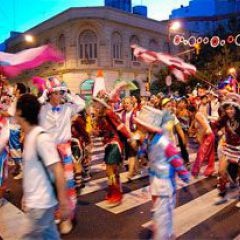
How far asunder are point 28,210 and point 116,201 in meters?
3.11

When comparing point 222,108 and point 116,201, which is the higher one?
point 222,108

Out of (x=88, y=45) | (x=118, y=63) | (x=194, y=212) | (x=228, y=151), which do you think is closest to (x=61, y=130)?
(x=194, y=212)

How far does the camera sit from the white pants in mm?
3762

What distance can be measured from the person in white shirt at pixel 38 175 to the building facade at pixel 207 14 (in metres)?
49.7

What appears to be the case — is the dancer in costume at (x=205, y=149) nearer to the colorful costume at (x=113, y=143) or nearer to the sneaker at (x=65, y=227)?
the colorful costume at (x=113, y=143)

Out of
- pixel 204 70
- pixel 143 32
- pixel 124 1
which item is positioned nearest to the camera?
pixel 204 70

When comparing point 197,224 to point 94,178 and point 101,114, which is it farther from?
point 94,178

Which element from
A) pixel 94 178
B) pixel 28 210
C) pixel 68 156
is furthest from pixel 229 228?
pixel 94 178

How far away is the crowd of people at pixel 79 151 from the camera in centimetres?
291

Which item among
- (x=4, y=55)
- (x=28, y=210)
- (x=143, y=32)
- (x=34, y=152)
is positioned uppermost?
(x=143, y=32)

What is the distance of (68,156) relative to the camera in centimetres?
500

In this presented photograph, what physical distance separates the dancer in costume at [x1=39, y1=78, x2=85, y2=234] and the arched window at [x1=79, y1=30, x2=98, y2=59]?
2892 cm

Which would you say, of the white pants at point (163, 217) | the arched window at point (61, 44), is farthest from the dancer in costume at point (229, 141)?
the arched window at point (61, 44)

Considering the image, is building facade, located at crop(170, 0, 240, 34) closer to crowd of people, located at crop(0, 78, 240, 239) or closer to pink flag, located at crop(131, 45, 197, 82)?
pink flag, located at crop(131, 45, 197, 82)
